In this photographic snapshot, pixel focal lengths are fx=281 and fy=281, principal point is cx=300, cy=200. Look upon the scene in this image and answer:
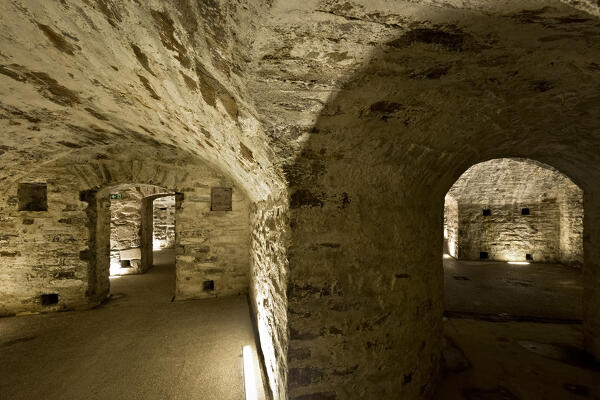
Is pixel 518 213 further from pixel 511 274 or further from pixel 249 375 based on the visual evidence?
pixel 249 375

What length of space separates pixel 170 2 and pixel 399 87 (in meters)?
1.09

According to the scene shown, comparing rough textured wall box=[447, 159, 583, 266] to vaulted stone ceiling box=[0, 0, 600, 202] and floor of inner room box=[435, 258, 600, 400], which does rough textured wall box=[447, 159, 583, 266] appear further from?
vaulted stone ceiling box=[0, 0, 600, 202]

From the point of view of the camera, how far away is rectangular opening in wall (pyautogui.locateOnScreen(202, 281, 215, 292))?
536 centimetres

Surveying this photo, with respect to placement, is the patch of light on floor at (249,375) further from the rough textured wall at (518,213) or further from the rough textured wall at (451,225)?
the rough textured wall at (451,225)

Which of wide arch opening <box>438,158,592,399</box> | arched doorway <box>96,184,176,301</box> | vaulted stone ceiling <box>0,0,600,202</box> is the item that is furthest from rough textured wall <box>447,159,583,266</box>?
arched doorway <box>96,184,176,301</box>

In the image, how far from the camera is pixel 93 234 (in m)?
5.04

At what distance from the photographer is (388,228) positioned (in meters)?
2.03

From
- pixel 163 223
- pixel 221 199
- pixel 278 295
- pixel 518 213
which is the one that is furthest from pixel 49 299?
pixel 518 213

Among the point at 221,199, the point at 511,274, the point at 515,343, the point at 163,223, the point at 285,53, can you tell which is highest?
the point at 285,53

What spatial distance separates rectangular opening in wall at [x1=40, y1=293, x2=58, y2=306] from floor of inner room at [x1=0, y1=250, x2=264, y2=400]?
0.21 m

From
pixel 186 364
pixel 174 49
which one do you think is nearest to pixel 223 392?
pixel 186 364

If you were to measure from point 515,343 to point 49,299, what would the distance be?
23.3ft

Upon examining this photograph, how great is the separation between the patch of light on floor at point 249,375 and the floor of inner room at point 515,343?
1739 millimetres

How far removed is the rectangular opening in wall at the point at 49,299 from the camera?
4770 millimetres
